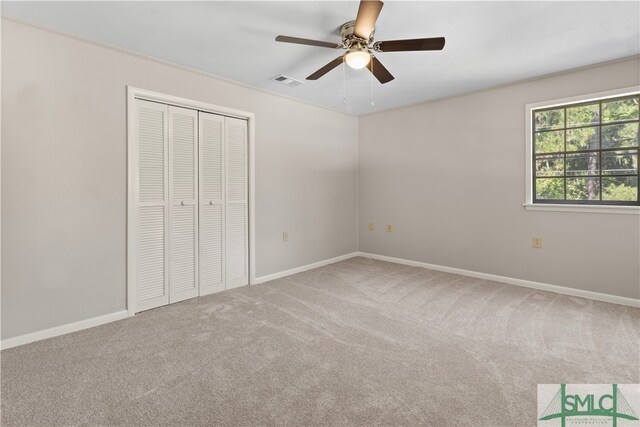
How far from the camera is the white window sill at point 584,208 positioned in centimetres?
318

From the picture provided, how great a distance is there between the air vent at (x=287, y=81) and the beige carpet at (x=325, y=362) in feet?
7.82

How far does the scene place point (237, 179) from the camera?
3.83m

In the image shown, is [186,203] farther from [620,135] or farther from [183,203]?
[620,135]

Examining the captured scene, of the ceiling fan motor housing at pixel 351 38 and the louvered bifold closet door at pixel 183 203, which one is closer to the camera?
the ceiling fan motor housing at pixel 351 38

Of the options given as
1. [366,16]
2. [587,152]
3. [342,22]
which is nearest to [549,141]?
[587,152]

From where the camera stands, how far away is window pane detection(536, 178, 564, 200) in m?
3.67

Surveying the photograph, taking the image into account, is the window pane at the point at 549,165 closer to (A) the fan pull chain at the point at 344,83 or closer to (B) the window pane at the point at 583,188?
(B) the window pane at the point at 583,188

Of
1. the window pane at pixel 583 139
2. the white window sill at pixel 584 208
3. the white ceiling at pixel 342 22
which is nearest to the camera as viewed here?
the white ceiling at pixel 342 22

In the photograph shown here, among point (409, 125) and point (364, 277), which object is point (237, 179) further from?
point (409, 125)

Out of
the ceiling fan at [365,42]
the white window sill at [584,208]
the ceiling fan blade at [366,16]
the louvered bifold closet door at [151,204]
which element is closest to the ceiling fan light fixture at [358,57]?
the ceiling fan at [365,42]

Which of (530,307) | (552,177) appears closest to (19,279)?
(530,307)

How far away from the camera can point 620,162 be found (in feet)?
10.9

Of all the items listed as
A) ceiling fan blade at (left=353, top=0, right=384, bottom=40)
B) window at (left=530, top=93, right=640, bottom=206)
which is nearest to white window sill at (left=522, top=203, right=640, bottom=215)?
window at (left=530, top=93, right=640, bottom=206)

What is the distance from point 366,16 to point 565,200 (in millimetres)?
3120
